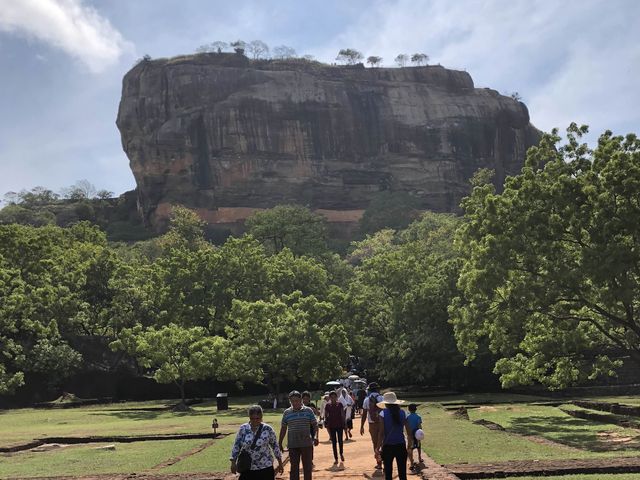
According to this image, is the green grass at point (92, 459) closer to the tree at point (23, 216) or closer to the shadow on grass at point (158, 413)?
the shadow on grass at point (158, 413)

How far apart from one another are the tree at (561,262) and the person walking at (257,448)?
41.0 ft

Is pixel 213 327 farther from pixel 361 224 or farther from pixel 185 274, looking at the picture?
→ pixel 361 224

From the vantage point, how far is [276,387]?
32656 mm

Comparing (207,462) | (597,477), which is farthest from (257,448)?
(207,462)

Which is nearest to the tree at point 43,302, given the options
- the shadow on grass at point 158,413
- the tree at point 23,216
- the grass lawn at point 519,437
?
the shadow on grass at point 158,413

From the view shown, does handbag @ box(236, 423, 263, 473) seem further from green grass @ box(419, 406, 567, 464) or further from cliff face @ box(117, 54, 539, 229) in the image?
cliff face @ box(117, 54, 539, 229)

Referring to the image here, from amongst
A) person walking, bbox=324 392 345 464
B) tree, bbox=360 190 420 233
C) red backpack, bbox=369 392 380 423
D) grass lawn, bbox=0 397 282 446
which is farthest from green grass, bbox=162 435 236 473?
tree, bbox=360 190 420 233

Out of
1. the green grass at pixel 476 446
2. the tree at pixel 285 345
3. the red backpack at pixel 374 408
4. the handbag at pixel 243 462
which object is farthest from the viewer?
the tree at pixel 285 345

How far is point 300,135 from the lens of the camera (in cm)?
10431

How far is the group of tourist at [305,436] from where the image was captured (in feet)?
23.2

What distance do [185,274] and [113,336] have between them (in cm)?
642

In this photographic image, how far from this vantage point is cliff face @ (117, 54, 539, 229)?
10000 centimetres

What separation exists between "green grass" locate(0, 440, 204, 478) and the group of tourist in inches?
163

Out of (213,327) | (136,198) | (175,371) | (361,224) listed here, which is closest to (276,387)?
(175,371)
